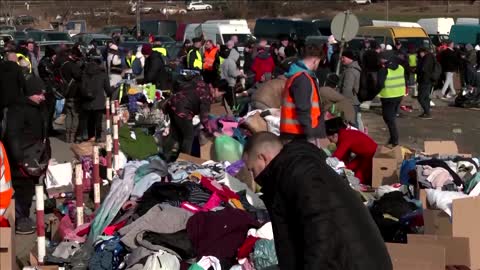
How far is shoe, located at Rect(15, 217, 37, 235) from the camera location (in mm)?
8664

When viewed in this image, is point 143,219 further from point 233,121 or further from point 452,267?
point 233,121

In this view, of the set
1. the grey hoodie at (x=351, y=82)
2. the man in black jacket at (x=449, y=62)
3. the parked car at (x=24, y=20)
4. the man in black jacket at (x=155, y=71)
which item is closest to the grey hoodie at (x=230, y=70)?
the man in black jacket at (x=155, y=71)

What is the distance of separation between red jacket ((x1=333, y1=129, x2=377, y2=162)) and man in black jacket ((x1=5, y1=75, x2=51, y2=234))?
11.3 feet

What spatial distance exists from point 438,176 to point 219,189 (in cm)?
220

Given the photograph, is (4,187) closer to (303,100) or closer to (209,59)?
(303,100)

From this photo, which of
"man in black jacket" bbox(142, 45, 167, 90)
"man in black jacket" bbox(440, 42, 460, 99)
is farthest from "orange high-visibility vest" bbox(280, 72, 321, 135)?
"man in black jacket" bbox(440, 42, 460, 99)

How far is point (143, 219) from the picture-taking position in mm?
6941

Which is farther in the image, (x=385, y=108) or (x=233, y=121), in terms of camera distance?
(x=385, y=108)

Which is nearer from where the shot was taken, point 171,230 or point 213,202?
point 171,230

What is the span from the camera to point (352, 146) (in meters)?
9.84

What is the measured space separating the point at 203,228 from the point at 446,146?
15.4 ft

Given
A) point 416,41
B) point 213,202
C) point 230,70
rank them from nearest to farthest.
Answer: point 213,202, point 230,70, point 416,41

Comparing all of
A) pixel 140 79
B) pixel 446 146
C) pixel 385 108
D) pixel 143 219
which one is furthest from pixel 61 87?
pixel 143 219

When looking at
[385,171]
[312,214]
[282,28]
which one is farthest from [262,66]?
[282,28]
